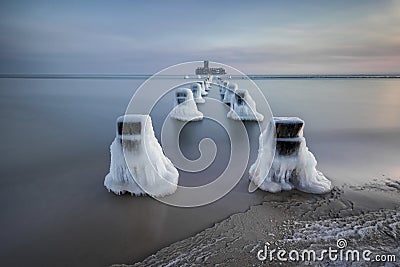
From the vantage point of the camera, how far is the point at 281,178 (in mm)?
3494

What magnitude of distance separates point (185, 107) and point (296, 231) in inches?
253

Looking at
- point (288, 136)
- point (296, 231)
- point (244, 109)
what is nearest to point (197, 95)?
point (244, 109)

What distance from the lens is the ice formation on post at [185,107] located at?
8492 mm

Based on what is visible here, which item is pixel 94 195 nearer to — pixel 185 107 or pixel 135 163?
pixel 135 163

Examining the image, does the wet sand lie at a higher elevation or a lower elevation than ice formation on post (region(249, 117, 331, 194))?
lower

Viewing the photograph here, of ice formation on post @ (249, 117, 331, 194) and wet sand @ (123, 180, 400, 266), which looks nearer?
wet sand @ (123, 180, 400, 266)

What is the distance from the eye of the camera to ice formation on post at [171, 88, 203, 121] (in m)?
8.49

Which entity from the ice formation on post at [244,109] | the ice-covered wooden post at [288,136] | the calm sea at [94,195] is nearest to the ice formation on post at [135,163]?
the calm sea at [94,195]

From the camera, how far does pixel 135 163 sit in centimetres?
335

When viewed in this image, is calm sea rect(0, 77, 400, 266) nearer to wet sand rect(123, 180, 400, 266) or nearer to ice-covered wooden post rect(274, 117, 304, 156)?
wet sand rect(123, 180, 400, 266)

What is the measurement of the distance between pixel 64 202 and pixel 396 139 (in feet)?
23.6

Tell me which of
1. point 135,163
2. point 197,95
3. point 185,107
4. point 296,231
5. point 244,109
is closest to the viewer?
point 296,231

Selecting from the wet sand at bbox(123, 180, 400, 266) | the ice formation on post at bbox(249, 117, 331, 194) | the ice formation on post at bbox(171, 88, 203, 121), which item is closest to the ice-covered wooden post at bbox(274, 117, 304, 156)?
the ice formation on post at bbox(249, 117, 331, 194)

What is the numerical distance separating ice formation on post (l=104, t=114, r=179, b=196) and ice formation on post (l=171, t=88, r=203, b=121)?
5.03 m
